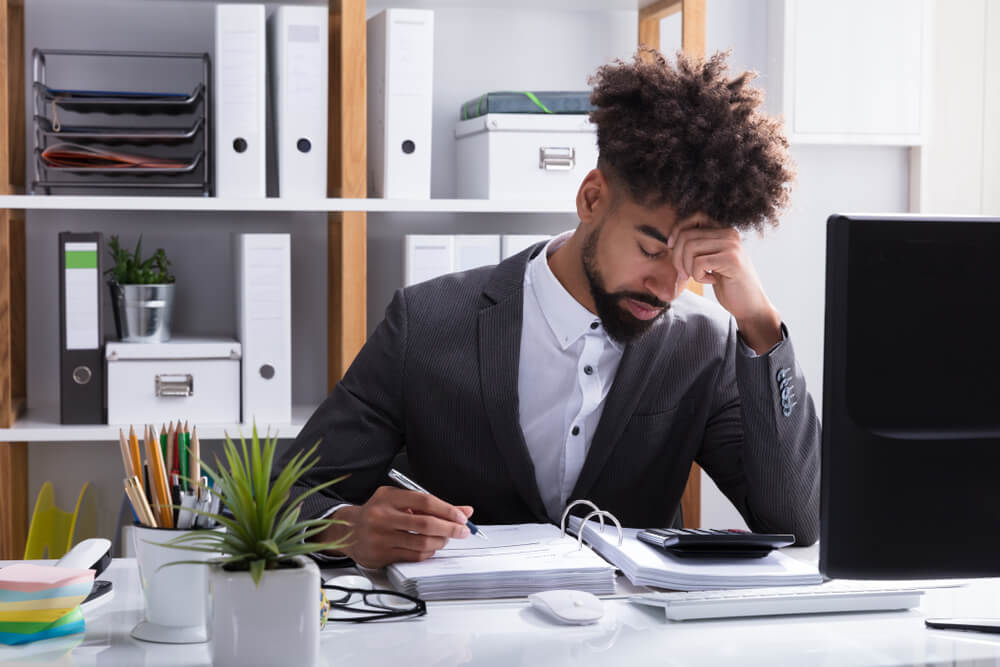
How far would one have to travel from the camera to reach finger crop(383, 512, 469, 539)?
1.13m

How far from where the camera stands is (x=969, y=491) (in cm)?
91

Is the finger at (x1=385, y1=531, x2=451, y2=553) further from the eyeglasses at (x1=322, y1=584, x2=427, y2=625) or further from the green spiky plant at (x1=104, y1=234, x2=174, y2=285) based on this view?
the green spiky plant at (x1=104, y1=234, x2=174, y2=285)

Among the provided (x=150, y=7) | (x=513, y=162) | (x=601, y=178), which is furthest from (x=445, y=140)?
(x=601, y=178)

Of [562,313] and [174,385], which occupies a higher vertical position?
[562,313]

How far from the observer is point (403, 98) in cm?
211

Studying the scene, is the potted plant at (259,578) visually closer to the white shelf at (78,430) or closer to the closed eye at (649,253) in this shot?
the closed eye at (649,253)

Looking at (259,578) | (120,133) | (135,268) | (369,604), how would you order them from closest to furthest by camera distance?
(259,578) < (369,604) < (120,133) < (135,268)

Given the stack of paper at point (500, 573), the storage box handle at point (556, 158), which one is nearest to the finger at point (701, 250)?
the stack of paper at point (500, 573)

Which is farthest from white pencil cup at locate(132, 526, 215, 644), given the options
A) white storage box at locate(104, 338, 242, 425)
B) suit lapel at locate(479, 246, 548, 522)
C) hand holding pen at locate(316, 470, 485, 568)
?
white storage box at locate(104, 338, 242, 425)

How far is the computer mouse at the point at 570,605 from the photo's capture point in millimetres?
975

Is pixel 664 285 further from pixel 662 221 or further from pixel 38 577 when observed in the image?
pixel 38 577

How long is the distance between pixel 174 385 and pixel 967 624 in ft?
5.04

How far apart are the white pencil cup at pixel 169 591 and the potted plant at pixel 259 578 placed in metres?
0.07

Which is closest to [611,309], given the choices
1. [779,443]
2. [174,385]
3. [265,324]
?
[779,443]
